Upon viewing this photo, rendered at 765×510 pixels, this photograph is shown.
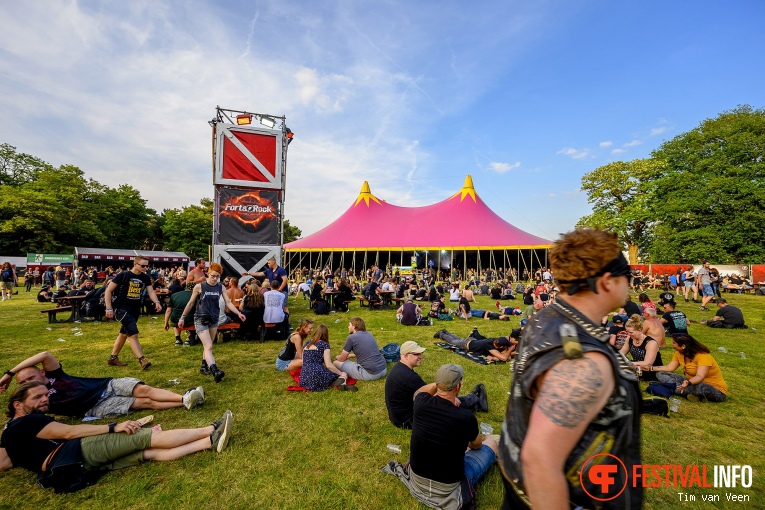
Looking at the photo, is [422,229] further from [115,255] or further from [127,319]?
[115,255]

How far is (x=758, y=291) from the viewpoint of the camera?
1736cm

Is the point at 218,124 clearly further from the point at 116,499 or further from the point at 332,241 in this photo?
the point at 332,241

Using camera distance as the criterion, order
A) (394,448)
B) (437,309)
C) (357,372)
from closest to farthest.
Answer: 1. (394,448)
2. (357,372)
3. (437,309)

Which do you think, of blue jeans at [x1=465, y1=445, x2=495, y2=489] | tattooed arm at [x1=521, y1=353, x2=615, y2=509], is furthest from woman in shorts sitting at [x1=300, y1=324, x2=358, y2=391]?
tattooed arm at [x1=521, y1=353, x2=615, y2=509]

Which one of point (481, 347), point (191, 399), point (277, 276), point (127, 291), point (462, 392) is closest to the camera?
point (191, 399)

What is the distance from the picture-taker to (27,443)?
276 centimetres

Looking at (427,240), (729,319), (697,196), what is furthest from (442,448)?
(697,196)

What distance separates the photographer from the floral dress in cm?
488

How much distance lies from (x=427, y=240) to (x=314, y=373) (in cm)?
1981

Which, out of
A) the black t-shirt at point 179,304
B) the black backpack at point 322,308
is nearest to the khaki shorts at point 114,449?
the black t-shirt at point 179,304

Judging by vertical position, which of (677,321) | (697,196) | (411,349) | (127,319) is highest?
(697,196)

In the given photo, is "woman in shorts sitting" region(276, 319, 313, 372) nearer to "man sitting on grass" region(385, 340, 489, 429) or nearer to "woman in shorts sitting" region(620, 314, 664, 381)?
"man sitting on grass" region(385, 340, 489, 429)

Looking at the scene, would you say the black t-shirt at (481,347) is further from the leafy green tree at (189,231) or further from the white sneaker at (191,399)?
the leafy green tree at (189,231)

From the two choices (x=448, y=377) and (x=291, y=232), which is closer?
(x=448, y=377)
